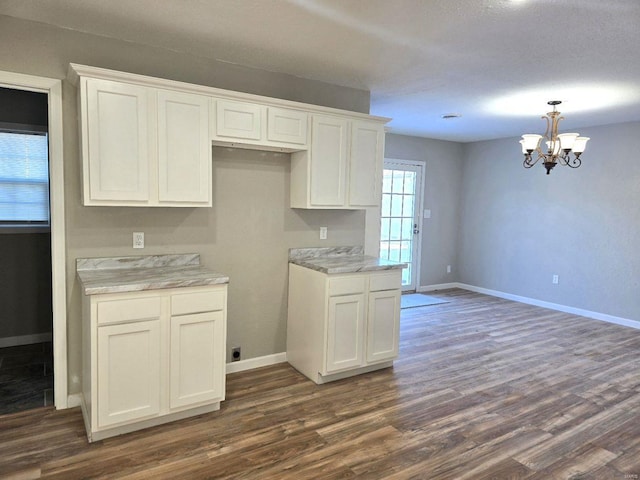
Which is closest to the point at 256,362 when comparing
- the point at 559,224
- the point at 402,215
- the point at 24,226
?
the point at 24,226

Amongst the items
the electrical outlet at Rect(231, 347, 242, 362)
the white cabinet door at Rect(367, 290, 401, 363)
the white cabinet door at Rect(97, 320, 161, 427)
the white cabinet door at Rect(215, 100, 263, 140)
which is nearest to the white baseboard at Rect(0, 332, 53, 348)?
the electrical outlet at Rect(231, 347, 242, 362)

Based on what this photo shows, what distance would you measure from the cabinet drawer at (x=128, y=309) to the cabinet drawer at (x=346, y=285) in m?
1.29

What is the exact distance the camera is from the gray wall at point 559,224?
5.23 meters

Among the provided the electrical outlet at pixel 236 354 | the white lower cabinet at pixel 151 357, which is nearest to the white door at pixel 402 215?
the electrical outlet at pixel 236 354

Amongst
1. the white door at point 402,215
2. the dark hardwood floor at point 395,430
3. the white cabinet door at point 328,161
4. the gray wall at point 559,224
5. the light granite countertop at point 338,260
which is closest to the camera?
the dark hardwood floor at point 395,430

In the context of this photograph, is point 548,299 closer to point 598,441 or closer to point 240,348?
point 598,441

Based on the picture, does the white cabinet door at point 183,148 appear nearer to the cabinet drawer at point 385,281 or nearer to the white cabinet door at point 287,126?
the white cabinet door at point 287,126

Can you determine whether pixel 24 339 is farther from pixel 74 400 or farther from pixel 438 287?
pixel 438 287

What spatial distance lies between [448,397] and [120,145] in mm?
2931

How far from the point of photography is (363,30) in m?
2.63

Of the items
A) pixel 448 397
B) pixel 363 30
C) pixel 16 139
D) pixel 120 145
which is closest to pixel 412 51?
pixel 363 30

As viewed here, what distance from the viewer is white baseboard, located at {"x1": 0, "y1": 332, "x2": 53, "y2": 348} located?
410cm

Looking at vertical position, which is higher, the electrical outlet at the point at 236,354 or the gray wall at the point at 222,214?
the gray wall at the point at 222,214

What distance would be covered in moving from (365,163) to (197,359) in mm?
2125
